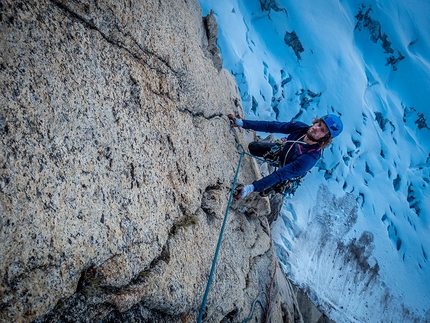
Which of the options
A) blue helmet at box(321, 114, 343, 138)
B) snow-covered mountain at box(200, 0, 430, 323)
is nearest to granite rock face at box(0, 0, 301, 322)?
blue helmet at box(321, 114, 343, 138)

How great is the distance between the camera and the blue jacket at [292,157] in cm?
303

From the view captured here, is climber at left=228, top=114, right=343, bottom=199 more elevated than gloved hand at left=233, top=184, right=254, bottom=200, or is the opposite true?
climber at left=228, top=114, right=343, bottom=199

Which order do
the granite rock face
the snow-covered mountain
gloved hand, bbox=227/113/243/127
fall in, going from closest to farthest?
the granite rock face < gloved hand, bbox=227/113/243/127 < the snow-covered mountain

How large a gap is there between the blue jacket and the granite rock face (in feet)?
2.14

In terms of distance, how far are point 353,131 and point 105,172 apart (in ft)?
32.8

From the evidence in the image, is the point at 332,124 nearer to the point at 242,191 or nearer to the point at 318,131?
the point at 318,131

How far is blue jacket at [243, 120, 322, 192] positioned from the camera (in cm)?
303

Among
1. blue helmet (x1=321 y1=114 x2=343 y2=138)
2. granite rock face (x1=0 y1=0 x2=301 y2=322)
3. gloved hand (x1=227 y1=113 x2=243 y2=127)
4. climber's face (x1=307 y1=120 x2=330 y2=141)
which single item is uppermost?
gloved hand (x1=227 y1=113 x2=243 y2=127)

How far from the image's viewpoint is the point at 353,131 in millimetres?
9438

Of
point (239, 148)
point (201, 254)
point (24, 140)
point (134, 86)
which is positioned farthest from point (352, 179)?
point (24, 140)

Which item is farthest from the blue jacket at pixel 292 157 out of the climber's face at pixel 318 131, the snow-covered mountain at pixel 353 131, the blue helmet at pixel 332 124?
Result: the snow-covered mountain at pixel 353 131

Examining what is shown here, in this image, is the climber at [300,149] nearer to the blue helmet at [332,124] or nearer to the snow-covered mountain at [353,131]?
→ the blue helmet at [332,124]

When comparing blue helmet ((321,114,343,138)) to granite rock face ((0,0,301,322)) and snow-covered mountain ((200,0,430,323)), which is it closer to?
granite rock face ((0,0,301,322))

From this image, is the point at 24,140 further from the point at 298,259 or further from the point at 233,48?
the point at 298,259
